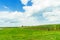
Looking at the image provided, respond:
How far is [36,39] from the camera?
39906mm

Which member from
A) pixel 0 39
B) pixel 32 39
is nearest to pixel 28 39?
pixel 32 39

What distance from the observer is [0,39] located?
4075 cm

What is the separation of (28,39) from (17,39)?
2.90m

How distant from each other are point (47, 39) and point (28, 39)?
15.9 feet

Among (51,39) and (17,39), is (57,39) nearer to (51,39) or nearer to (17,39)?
(51,39)

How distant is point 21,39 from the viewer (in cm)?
4066

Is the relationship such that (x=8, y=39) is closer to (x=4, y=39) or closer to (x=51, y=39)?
(x=4, y=39)

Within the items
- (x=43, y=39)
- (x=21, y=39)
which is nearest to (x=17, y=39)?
(x=21, y=39)

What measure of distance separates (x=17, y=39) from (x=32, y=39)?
12.9ft

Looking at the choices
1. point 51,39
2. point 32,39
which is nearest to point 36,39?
point 32,39

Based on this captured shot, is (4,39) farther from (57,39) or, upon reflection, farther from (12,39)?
(57,39)

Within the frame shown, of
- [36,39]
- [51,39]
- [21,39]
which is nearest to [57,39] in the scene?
[51,39]

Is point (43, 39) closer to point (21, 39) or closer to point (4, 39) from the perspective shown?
point (21, 39)

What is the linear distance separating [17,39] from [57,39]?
33.9 ft
